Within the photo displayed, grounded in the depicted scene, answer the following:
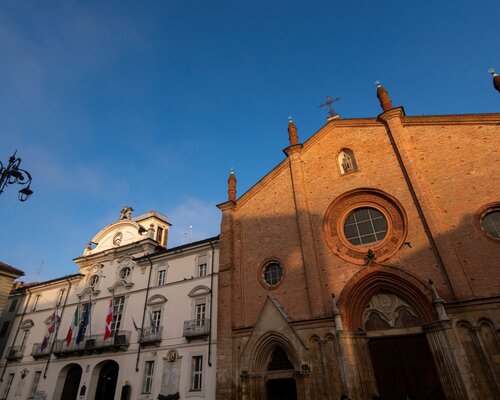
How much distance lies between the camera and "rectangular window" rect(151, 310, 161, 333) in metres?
21.1

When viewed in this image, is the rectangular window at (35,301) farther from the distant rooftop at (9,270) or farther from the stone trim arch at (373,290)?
the stone trim arch at (373,290)

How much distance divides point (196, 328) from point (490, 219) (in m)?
16.0

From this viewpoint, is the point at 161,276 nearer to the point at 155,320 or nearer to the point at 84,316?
the point at 155,320

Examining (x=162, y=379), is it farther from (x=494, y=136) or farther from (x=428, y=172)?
(x=494, y=136)

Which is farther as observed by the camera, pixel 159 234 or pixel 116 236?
pixel 159 234

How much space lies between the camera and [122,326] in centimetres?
2283

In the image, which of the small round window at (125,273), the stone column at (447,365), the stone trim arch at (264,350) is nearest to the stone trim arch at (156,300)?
the small round window at (125,273)

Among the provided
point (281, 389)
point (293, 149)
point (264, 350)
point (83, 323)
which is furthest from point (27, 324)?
point (293, 149)

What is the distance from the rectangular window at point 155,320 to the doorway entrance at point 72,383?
25.7ft

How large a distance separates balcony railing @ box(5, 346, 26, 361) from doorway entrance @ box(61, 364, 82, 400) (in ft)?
18.9

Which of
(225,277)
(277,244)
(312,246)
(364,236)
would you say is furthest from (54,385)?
(364,236)

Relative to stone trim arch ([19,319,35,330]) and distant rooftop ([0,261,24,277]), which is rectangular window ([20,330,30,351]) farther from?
distant rooftop ([0,261,24,277])

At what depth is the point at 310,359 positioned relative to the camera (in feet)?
47.1

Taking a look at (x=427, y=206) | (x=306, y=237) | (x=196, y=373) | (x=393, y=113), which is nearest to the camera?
(x=427, y=206)
